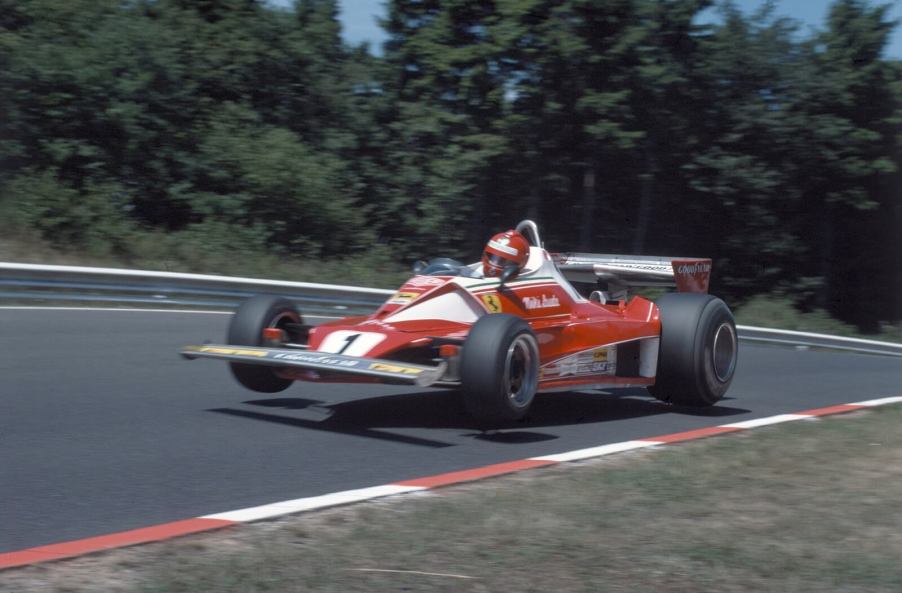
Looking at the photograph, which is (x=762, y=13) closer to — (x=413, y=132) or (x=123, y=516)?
(x=413, y=132)

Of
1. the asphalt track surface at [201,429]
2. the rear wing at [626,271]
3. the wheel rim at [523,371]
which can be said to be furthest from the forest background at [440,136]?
the wheel rim at [523,371]

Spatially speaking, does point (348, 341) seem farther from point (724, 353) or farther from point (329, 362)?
point (724, 353)

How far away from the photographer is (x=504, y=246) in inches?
305

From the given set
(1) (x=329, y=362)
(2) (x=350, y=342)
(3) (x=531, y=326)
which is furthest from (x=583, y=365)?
(1) (x=329, y=362)

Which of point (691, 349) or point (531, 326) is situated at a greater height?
point (531, 326)

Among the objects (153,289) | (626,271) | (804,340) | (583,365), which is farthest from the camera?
(804,340)

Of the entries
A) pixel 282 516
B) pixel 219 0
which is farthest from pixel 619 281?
pixel 219 0

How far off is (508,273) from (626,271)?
5.80ft

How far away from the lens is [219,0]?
26641 mm

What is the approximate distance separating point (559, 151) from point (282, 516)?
22746mm

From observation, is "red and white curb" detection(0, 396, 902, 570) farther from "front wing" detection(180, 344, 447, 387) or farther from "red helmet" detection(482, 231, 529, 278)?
"red helmet" detection(482, 231, 529, 278)

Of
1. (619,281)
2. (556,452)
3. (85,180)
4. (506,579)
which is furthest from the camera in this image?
(85,180)

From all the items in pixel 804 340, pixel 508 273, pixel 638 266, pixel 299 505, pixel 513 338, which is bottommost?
pixel 299 505

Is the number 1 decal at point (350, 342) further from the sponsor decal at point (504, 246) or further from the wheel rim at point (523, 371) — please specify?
the sponsor decal at point (504, 246)
